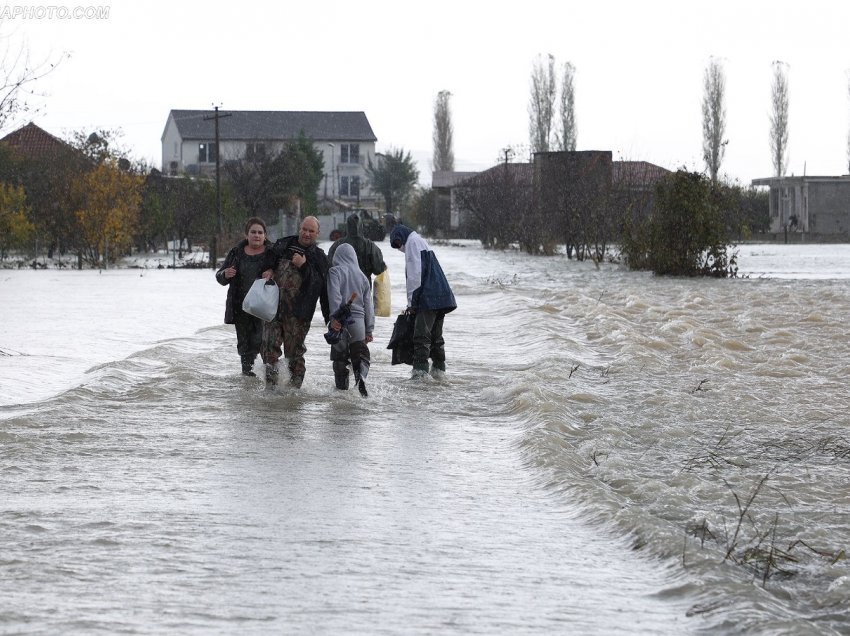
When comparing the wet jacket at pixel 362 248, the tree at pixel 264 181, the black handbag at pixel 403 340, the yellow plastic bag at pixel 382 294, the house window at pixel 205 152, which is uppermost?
the house window at pixel 205 152

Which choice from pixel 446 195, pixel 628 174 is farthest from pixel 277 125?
pixel 628 174

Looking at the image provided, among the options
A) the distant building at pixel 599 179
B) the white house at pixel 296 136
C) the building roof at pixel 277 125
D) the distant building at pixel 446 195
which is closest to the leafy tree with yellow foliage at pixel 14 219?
the distant building at pixel 599 179

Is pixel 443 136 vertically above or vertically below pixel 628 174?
above

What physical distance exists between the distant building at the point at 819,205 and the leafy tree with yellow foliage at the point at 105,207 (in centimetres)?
3681

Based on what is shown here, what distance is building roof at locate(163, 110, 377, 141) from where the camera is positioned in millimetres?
101438

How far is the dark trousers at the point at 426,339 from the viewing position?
1230cm

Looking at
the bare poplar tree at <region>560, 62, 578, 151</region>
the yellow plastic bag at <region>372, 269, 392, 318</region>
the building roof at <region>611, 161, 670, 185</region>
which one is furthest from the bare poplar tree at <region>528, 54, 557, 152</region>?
the yellow plastic bag at <region>372, 269, 392, 318</region>

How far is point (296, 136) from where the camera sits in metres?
103

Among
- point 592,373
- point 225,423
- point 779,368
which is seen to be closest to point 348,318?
point 225,423

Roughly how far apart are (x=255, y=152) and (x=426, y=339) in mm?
56839

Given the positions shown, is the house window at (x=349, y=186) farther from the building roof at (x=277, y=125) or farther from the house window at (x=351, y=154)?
the building roof at (x=277, y=125)

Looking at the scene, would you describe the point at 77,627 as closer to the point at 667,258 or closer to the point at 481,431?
the point at 481,431

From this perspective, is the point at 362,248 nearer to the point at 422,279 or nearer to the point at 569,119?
the point at 422,279

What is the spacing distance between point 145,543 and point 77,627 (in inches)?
51.0
